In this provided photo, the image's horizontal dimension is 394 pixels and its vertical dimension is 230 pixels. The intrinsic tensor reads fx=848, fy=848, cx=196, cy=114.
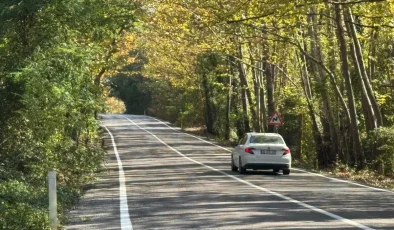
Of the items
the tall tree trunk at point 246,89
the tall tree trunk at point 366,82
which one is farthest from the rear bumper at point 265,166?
the tall tree trunk at point 246,89

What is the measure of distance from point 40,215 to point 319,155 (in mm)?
25490

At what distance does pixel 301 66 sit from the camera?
40.6 meters

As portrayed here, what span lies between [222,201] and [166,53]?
36.4 m

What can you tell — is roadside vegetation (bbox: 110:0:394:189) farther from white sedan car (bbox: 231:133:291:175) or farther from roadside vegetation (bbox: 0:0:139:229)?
roadside vegetation (bbox: 0:0:139:229)

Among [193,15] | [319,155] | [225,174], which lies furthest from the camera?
[319,155]

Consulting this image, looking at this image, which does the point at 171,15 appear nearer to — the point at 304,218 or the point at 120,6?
the point at 120,6

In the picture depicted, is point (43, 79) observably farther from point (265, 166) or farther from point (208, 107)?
point (208, 107)

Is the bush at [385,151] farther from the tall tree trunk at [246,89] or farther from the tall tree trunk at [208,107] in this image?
the tall tree trunk at [208,107]

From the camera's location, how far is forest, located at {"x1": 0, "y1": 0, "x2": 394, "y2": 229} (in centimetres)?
2128

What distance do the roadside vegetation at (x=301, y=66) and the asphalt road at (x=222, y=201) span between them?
440cm

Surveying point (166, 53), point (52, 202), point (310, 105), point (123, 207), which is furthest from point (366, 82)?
point (166, 53)

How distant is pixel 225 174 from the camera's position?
28.2 meters

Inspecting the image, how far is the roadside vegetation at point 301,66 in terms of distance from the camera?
89.3 feet

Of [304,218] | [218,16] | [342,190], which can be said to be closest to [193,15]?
[218,16]
